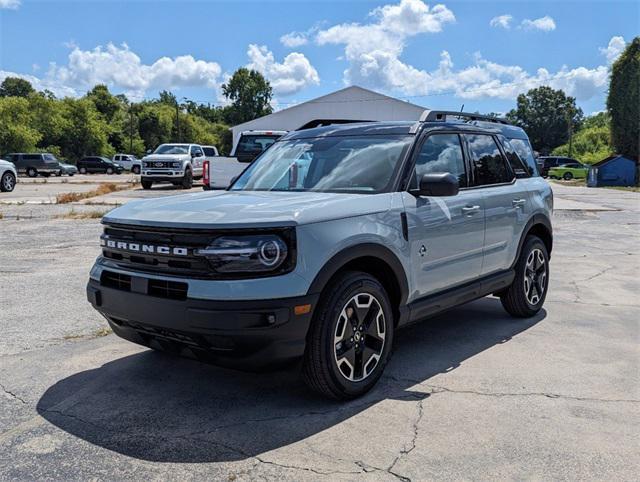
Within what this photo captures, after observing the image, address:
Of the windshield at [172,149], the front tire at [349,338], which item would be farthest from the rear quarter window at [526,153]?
the windshield at [172,149]

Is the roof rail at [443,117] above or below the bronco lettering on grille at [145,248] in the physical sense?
above

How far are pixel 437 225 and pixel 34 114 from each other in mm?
69074

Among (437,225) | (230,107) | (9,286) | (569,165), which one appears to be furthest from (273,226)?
(230,107)

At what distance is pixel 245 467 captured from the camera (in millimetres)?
2889

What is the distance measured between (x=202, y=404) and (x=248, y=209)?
1.29 meters

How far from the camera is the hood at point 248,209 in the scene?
10.7ft

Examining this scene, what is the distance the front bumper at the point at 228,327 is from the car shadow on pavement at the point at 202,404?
0.40 meters

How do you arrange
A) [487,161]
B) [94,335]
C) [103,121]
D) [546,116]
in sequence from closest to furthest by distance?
[94,335], [487,161], [103,121], [546,116]

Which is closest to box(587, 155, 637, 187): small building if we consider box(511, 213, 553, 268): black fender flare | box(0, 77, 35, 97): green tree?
box(511, 213, 553, 268): black fender flare

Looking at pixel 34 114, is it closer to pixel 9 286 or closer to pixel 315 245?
pixel 9 286

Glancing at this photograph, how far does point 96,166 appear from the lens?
54.4 metres

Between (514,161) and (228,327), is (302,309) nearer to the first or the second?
(228,327)

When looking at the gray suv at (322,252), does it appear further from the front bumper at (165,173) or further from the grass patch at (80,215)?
the front bumper at (165,173)

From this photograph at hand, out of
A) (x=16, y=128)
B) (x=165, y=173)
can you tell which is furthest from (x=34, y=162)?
(x=165, y=173)
